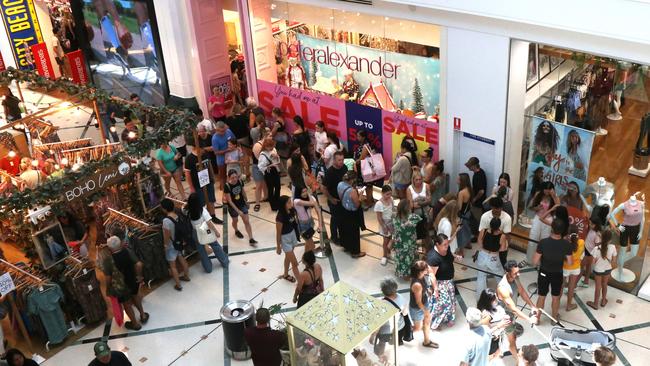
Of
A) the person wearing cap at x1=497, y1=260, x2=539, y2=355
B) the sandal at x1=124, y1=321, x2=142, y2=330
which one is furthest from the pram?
the sandal at x1=124, y1=321, x2=142, y2=330

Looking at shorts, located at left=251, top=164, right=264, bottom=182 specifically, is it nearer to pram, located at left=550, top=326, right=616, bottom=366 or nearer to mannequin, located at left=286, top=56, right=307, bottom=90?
mannequin, located at left=286, top=56, right=307, bottom=90

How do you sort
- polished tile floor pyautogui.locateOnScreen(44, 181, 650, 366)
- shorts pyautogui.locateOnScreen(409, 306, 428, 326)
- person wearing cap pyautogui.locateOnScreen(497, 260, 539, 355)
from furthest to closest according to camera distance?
polished tile floor pyautogui.locateOnScreen(44, 181, 650, 366)
shorts pyautogui.locateOnScreen(409, 306, 428, 326)
person wearing cap pyautogui.locateOnScreen(497, 260, 539, 355)

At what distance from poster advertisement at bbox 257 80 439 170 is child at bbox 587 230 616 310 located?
2.96 m

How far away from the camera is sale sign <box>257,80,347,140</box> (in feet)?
36.6

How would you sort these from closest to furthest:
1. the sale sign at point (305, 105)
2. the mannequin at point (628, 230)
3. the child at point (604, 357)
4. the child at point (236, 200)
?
the child at point (604, 357)
the mannequin at point (628, 230)
the child at point (236, 200)
the sale sign at point (305, 105)

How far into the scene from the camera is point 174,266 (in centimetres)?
874

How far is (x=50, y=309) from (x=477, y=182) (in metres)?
5.53

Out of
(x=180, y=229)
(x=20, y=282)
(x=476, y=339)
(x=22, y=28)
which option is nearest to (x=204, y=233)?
(x=180, y=229)

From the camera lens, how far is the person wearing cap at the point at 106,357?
6219mm

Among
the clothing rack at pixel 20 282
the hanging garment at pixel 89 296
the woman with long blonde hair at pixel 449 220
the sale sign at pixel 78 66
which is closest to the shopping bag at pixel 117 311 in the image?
the hanging garment at pixel 89 296

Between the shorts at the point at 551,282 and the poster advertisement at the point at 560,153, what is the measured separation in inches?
67.3

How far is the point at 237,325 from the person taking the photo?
7289mm

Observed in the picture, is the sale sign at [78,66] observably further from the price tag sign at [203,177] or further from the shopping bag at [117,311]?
the shopping bag at [117,311]

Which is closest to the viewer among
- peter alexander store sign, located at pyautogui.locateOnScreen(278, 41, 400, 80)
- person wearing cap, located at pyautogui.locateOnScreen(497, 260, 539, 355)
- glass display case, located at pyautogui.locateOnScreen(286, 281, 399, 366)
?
glass display case, located at pyautogui.locateOnScreen(286, 281, 399, 366)
